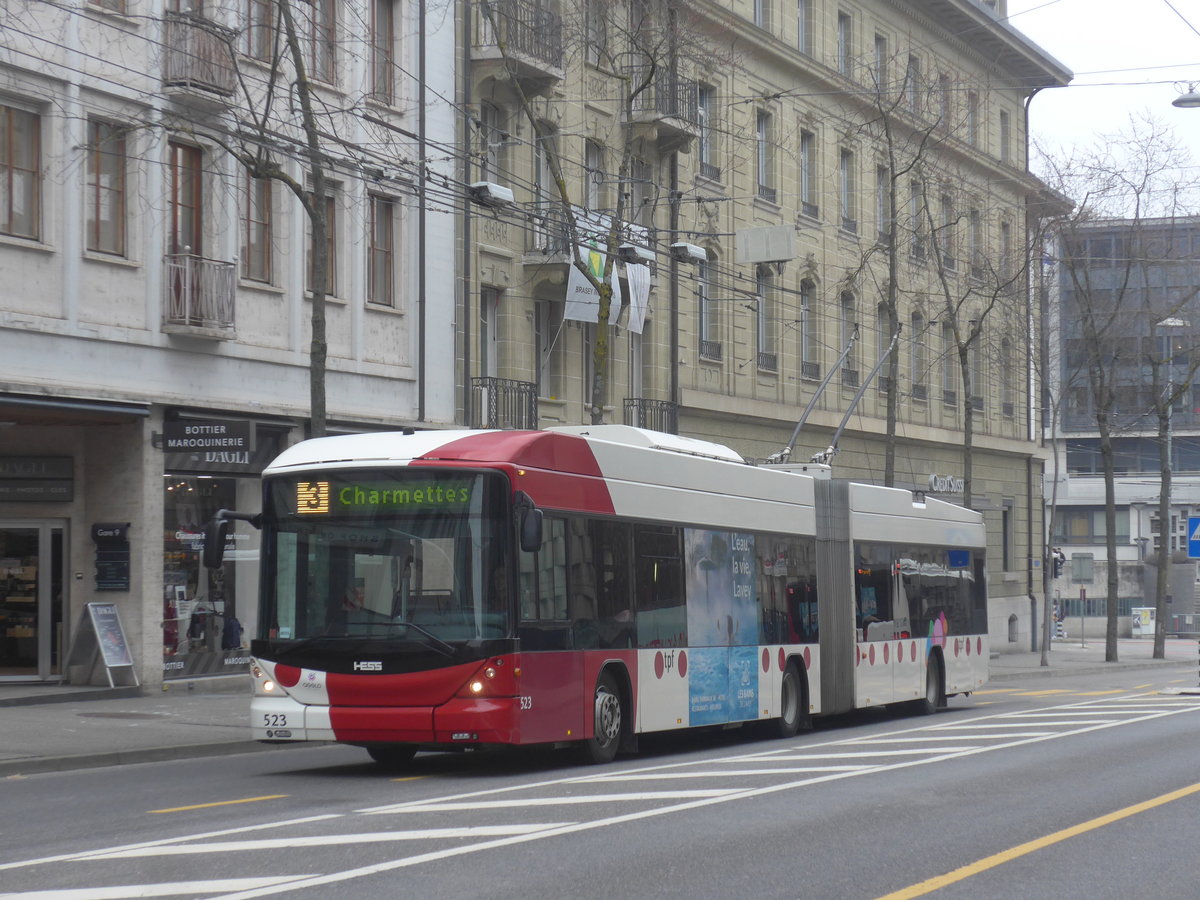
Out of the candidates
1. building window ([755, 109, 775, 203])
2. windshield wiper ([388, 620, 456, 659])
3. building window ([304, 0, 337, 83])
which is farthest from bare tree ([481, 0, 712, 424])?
windshield wiper ([388, 620, 456, 659])

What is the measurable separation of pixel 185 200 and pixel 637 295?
10987mm

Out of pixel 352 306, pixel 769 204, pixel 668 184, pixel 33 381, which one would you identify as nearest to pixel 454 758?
pixel 33 381

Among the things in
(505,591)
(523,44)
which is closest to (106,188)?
(523,44)

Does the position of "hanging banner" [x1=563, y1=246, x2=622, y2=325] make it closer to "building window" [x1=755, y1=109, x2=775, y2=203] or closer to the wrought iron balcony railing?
the wrought iron balcony railing

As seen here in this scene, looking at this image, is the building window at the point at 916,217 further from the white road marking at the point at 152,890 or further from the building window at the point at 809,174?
the white road marking at the point at 152,890

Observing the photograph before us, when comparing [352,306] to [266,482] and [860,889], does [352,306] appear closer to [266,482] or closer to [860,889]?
[266,482]

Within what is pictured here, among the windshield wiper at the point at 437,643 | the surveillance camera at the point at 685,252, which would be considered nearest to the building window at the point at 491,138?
the surveillance camera at the point at 685,252

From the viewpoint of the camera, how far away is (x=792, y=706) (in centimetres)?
2070

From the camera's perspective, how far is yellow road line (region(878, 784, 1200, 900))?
885 centimetres

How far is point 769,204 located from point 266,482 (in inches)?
1040

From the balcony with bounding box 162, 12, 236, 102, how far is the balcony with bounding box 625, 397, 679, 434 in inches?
505

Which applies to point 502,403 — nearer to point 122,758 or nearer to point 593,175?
point 593,175

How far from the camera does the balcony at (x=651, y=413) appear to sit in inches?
1393

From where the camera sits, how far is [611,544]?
53.9ft
